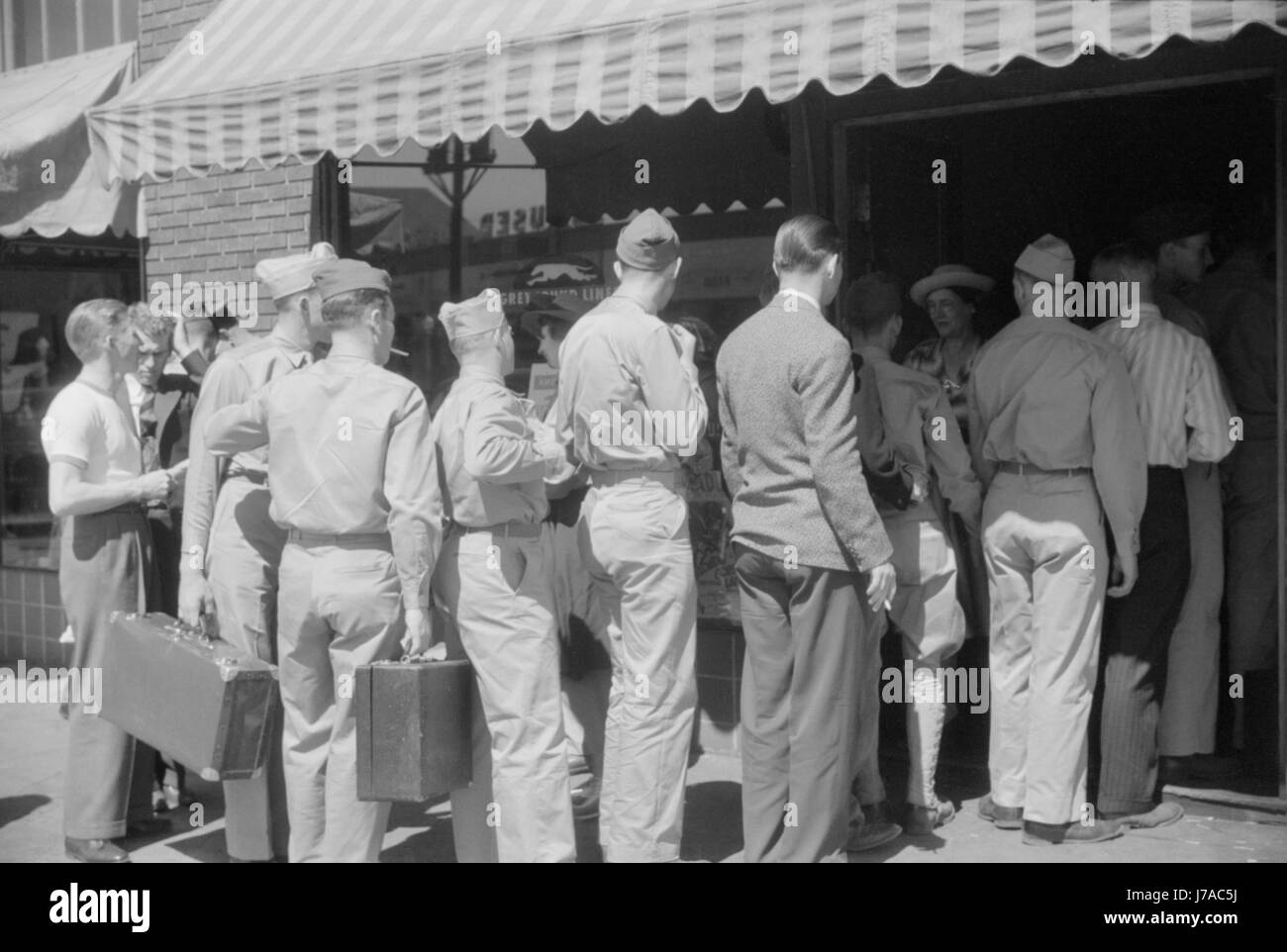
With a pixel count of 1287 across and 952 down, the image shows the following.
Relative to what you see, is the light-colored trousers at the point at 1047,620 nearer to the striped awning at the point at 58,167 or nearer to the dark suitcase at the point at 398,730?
the dark suitcase at the point at 398,730

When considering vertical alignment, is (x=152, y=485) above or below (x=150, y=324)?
below

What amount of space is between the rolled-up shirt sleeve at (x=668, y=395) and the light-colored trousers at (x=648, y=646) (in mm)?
155

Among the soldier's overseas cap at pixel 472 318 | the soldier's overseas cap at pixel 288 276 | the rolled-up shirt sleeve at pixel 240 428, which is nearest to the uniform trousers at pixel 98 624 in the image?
the rolled-up shirt sleeve at pixel 240 428

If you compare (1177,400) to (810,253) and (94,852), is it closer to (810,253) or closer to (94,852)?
(810,253)

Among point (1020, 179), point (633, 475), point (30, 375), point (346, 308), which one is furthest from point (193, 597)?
point (30, 375)

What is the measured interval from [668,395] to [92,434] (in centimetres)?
219

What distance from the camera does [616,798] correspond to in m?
4.88

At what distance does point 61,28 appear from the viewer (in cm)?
883

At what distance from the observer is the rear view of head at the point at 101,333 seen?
556cm

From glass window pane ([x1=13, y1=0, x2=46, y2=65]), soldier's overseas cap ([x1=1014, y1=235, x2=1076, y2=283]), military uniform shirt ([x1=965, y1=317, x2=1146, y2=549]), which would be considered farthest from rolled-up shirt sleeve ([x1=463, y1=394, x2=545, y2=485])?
glass window pane ([x1=13, y1=0, x2=46, y2=65])

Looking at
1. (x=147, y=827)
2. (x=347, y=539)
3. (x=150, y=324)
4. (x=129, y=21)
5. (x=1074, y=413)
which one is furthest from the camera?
(x=129, y=21)

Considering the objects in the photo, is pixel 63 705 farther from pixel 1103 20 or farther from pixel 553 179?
pixel 1103 20

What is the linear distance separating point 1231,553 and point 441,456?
3046 millimetres

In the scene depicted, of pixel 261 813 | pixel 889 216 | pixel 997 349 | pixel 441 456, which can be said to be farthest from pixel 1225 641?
pixel 261 813
